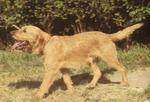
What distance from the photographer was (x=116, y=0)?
38.7ft

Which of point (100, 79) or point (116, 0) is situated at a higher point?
point (116, 0)

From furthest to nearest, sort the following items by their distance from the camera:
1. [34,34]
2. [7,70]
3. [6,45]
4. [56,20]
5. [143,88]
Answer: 1. [6,45]
2. [56,20]
3. [7,70]
4. [143,88]
5. [34,34]

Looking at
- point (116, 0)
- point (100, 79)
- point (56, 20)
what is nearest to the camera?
point (100, 79)

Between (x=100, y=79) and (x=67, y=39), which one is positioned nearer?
(x=67, y=39)

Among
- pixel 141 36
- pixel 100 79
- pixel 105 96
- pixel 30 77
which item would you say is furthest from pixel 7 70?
pixel 141 36

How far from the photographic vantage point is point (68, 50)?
28.3ft

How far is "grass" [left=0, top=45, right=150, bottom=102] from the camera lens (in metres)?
8.59

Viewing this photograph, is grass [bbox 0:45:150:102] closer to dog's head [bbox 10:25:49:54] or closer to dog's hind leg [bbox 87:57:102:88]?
dog's hind leg [bbox 87:57:102:88]

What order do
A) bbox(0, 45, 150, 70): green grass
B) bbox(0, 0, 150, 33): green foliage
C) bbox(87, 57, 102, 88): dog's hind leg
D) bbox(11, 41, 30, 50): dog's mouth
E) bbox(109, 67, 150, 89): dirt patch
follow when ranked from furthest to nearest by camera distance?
bbox(0, 0, 150, 33): green foliage < bbox(0, 45, 150, 70): green grass < bbox(109, 67, 150, 89): dirt patch < bbox(87, 57, 102, 88): dog's hind leg < bbox(11, 41, 30, 50): dog's mouth

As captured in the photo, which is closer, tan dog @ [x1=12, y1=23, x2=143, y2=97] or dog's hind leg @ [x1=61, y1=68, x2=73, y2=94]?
tan dog @ [x1=12, y1=23, x2=143, y2=97]

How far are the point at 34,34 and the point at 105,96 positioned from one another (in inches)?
60.9

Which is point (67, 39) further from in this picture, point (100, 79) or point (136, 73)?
point (136, 73)

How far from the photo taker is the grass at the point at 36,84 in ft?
28.2

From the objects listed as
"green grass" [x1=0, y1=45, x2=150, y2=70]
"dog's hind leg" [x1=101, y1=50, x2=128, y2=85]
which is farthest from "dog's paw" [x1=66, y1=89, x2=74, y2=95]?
"green grass" [x1=0, y1=45, x2=150, y2=70]
